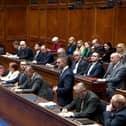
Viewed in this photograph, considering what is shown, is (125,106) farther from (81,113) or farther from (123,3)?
(123,3)

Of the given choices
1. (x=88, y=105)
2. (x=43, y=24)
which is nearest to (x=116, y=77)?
(x=88, y=105)

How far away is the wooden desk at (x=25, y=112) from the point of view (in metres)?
4.93

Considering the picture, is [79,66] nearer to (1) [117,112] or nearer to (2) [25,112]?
(2) [25,112]

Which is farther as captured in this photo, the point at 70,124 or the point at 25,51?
the point at 25,51

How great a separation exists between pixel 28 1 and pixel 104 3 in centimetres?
451

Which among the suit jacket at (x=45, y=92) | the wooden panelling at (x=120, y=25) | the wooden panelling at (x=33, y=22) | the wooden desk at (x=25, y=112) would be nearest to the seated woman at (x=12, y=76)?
the wooden desk at (x=25, y=112)

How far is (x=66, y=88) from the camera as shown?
19.2ft

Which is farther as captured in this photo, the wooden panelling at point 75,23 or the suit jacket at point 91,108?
the wooden panelling at point 75,23

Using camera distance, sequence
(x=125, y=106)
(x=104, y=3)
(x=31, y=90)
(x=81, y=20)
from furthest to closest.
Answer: (x=81, y=20) → (x=104, y=3) → (x=31, y=90) → (x=125, y=106)

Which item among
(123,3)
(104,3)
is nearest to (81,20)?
(104,3)

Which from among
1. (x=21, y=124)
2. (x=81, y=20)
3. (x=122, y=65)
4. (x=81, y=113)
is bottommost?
(x=21, y=124)

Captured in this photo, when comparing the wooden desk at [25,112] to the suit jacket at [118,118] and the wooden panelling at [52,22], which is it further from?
the wooden panelling at [52,22]

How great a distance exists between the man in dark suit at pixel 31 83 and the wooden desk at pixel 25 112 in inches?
11.4

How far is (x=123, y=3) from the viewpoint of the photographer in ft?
33.6
